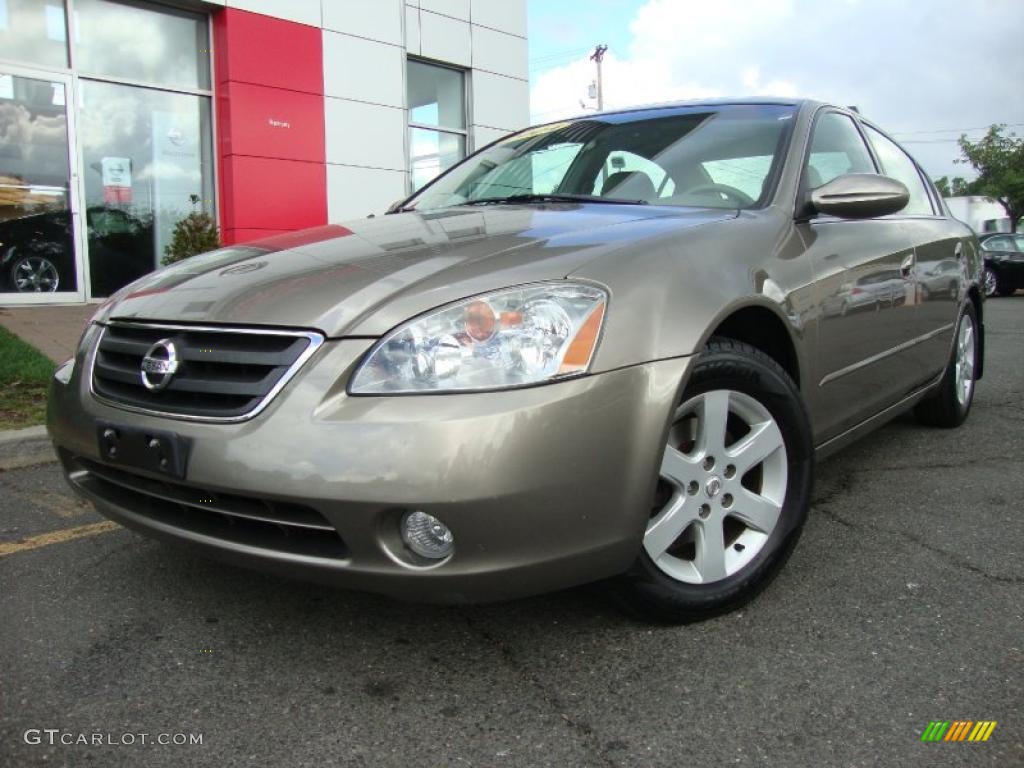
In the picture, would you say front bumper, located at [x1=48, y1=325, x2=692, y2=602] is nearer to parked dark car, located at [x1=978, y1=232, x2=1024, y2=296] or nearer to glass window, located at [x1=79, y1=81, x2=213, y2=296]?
glass window, located at [x1=79, y1=81, x2=213, y2=296]

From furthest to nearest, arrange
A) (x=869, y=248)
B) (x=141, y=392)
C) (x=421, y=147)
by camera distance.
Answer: (x=421, y=147), (x=869, y=248), (x=141, y=392)

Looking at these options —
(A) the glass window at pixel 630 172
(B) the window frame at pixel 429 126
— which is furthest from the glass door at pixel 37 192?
(A) the glass window at pixel 630 172

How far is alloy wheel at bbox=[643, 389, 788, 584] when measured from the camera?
214 centimetres

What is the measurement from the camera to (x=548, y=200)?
301 cm

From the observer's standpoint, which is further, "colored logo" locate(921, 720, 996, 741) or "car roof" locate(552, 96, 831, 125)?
"car roof" locate(552, 96, 831, 125)

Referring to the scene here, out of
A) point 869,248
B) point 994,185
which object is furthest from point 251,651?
point 994,185

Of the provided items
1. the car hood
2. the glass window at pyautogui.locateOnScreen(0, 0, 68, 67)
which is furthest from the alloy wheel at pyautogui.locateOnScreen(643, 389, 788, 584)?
the glass window at pyautogui.locateOnScreen(0, 0, 68, 67)

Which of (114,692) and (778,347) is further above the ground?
(778,347)

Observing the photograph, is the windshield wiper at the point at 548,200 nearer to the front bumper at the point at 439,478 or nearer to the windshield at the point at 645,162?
the windshield at the point at 645,162

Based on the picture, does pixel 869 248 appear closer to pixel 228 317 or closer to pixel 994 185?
pixel 228 317

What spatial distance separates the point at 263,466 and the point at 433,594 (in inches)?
17.6

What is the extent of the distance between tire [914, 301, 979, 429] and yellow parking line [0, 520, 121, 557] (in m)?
3.71

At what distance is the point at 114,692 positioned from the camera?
1952mm

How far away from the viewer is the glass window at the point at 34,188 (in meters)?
8.40
